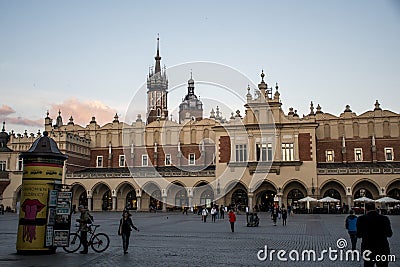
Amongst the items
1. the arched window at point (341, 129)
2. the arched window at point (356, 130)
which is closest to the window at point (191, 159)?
the arched window at point (341, 129)

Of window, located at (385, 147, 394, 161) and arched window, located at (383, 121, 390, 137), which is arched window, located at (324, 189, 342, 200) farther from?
arched window, located at (383, 121, 390, 137)

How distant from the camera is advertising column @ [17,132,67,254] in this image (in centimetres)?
1426

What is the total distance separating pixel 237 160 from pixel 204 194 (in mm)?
5726

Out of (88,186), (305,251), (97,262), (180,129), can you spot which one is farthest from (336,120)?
(97,262)

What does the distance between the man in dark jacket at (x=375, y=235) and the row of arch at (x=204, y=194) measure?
39.2 m

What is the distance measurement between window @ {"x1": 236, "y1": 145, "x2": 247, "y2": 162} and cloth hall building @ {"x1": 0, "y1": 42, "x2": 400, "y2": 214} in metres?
0.08

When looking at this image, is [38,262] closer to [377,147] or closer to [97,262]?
[97,262]

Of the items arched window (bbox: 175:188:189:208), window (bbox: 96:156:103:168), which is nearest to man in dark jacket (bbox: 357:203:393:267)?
arched window (bbox: 175:188:189:208)

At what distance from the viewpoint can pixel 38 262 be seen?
1254 cm

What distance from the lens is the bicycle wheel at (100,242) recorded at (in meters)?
15.0

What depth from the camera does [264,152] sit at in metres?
49.8

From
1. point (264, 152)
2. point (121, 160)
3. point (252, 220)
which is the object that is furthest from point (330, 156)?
point (252, 220)

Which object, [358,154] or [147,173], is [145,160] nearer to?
[147,173]

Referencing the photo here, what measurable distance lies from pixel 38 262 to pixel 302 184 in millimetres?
39201
